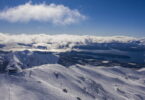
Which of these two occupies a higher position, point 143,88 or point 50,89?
point 50,89

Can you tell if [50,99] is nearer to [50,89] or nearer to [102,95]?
[50,89]

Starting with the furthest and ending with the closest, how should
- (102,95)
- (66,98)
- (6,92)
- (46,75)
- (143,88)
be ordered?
(143,88), (46,75), (102,95), (66,98), (6,92)

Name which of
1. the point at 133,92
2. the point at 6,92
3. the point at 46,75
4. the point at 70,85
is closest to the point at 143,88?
the point at 133,92

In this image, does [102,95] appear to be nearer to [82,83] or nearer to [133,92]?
[82,83]

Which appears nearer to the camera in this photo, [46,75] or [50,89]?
[50,89]

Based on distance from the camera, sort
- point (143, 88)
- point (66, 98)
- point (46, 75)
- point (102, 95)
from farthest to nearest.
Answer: point (143, 88)
point (46, 75)
point (102, 95)
point (66, 98)

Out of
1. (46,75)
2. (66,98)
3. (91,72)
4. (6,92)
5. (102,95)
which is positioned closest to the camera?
(6,92)

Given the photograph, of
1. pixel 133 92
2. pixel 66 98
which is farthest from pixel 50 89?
pixel 133 92

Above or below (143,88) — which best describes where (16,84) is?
above

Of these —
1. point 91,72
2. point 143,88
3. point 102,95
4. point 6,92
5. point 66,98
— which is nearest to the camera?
point 6,92
